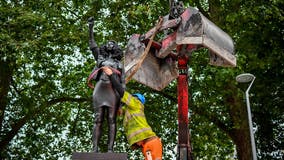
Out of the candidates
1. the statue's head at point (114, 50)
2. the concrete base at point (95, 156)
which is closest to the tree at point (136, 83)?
the statue's head at point (114, 50)

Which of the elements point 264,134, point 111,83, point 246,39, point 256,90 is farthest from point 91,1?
point 111,83

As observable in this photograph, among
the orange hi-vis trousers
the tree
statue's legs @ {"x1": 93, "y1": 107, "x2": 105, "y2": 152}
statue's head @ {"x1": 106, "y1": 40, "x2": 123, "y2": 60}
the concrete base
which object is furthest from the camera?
the tree

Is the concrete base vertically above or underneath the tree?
underneath

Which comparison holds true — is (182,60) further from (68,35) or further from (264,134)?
(264,134)

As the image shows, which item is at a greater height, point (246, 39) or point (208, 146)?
point (246, 39)

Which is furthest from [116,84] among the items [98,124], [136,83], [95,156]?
[136,83]

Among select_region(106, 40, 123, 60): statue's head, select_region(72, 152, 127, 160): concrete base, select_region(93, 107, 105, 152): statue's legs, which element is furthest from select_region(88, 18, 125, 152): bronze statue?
select_region(72, 152, 127, 160): concrete base

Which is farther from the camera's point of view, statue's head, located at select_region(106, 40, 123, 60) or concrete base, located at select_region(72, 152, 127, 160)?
statue's head, located at select_region(106, 40, 123, 60)

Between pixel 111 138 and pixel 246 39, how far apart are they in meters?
9.44

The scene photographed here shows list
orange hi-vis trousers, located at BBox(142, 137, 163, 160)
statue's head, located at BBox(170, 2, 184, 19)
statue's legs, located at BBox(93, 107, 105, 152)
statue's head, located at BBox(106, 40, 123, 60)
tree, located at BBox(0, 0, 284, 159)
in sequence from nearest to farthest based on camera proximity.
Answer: statue's legs, located at BBox(93, 107, 105, 152)
statue's head, located at BBox(106, 40, 123, 60)
statue's head, located at BBox(170, 2, 184, 19)
orange hi-vis trousers, located at BBox(142, 137, 163, 160)
tree, located at BBox(0, 0, 284, 159)

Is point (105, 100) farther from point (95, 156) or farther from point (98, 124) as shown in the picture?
point (95, 156)

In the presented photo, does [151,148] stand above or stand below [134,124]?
below

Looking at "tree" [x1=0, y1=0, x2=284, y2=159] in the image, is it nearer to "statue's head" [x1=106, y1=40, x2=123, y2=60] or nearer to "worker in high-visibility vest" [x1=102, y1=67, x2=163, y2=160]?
"worker in high-visibility vest" [x1=102, y1=67, x2=163, y2=160]

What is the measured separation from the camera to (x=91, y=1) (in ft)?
47.2
